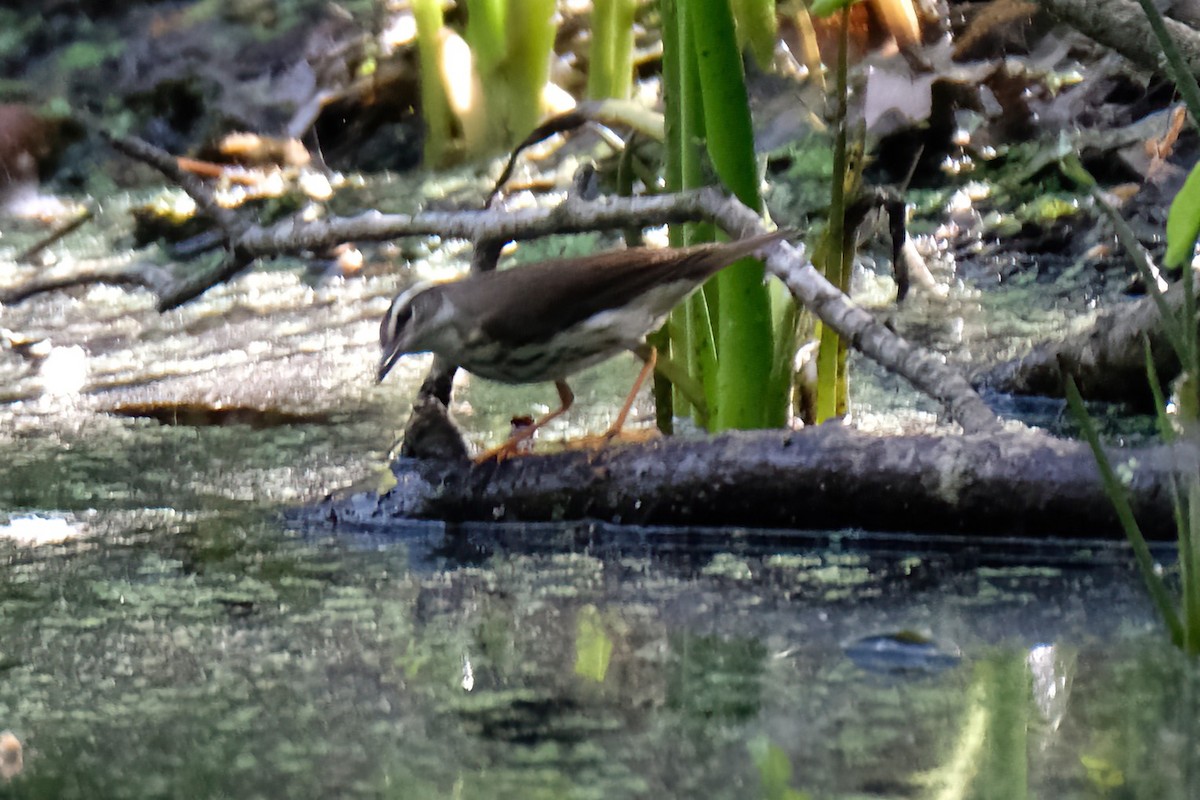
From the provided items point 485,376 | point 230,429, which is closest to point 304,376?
point 230,429

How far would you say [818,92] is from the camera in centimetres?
518

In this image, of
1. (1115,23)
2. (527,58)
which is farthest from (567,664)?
(527,58)

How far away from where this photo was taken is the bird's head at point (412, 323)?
2.99 m

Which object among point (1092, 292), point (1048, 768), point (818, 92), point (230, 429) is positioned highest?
point (818, 92)

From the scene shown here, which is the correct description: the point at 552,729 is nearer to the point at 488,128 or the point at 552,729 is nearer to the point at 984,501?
the point at 984,501

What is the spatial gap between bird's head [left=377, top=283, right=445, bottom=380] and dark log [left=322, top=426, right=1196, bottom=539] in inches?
14.2

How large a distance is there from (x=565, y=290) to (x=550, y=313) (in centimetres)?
6

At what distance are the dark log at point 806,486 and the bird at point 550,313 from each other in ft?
0.69

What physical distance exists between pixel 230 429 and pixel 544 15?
293 centimetres

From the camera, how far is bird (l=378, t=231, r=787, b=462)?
287 cm

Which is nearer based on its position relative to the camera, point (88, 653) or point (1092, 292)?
point (88, 653)

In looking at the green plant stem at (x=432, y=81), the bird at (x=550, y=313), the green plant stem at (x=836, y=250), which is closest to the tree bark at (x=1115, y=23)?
the green plant stem at (x=836, y=250)

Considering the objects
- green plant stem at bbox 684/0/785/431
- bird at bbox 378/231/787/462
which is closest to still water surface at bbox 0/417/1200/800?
green plant stem at bbox 684/0/785/431

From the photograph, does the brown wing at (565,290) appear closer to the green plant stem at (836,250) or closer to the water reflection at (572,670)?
the green plant stem at (836,250)
